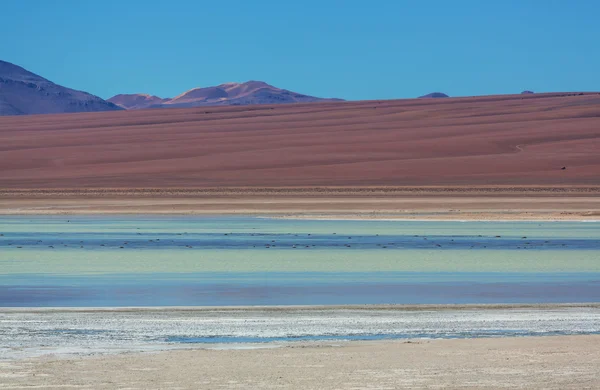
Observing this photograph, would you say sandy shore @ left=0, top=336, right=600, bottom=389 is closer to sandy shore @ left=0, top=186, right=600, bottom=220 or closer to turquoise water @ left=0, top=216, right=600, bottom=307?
turquoise water @ left=0, top=216, right=600, bottom=307

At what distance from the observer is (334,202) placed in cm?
4431

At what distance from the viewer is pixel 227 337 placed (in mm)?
10789

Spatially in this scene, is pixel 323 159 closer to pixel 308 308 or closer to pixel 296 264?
pixel 296 264

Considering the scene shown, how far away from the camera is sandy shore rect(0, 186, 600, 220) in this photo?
38531 mm

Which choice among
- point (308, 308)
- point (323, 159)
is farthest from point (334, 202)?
point (308, 308)

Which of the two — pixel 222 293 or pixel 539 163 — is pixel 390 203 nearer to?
pixel 539 163

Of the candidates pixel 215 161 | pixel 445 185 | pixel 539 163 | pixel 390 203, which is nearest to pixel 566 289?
pixel 390 203

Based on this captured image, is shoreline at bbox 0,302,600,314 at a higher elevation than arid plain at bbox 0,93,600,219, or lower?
lower

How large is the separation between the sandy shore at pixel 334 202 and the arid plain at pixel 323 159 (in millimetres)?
93

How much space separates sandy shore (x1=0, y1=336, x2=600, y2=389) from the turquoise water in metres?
3.93

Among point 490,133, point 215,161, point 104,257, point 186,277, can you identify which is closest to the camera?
point 186,277

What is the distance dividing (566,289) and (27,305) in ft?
24.8

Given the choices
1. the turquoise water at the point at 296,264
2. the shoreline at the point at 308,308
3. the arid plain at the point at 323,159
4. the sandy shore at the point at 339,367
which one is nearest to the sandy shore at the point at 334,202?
the arid plain at the point at 323,159

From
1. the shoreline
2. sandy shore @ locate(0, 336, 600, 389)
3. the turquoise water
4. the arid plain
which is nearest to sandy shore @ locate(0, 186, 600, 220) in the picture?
the arid plain
